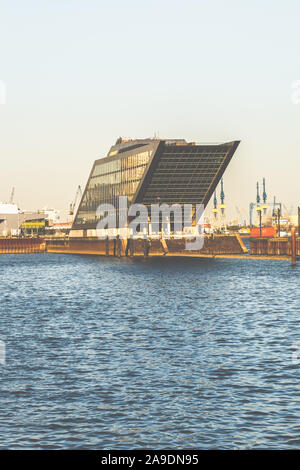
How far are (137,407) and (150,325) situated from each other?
19833 mm

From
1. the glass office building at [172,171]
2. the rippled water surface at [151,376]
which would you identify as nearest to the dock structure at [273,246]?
the glass office building at [172,171]

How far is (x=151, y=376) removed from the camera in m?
27.5

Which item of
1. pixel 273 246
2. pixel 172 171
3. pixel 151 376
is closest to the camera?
pixel 151 376

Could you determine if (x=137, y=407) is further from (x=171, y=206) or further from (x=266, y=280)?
(x=171, y=206)

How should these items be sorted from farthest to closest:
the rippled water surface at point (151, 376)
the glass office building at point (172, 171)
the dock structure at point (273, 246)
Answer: the glass office building at point (172, 171) → the dock structure at point (273, 246) → the rippled water surface at point (151, 376)

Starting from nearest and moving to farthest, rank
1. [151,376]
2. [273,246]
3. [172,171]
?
[151,376] → [273,246] → [172,171]

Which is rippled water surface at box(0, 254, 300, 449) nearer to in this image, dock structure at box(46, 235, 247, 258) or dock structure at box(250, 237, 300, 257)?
dock structure at box(250, 237, 300, 257)

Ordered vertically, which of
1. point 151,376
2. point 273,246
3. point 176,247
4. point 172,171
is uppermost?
point 172,171

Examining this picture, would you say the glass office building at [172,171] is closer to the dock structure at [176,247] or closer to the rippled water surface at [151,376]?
the dock structure at [176,247]

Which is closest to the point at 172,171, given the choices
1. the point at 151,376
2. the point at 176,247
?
the point at 176,247

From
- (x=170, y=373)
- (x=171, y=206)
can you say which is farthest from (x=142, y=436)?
(x=171, y=206)

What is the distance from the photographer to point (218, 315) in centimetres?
4791

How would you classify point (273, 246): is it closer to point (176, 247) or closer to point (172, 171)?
point (176, 247)

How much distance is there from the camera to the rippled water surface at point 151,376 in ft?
66.1
